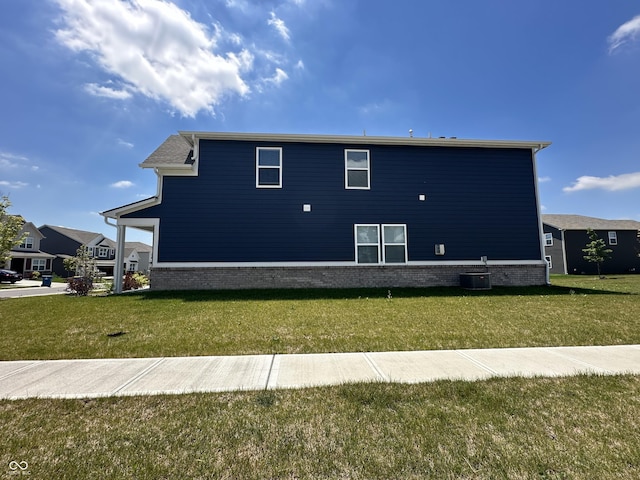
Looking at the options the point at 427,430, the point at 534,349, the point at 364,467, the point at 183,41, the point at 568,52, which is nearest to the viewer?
the point at 364,467

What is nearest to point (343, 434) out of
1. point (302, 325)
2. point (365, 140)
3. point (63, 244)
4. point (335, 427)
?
point (335, 427)

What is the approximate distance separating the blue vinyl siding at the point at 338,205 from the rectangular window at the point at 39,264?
37444mm

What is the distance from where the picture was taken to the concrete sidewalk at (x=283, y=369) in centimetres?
352

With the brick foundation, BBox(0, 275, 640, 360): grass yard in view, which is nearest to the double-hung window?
the brick foundation

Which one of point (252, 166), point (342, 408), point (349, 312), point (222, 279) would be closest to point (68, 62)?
point (252, 166)

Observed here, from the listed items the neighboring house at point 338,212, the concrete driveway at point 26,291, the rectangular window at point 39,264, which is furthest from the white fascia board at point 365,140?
Result: the rectangular window at point 39,264

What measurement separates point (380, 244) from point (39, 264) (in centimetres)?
4557

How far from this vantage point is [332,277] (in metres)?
12.9

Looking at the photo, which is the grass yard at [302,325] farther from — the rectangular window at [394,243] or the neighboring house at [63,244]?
the neighboring house at [63,244]

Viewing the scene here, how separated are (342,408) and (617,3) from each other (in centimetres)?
1597

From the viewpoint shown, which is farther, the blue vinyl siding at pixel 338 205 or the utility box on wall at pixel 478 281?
the blue vinyl siding at pixel 338 205

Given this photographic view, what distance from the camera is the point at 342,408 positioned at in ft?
9.71

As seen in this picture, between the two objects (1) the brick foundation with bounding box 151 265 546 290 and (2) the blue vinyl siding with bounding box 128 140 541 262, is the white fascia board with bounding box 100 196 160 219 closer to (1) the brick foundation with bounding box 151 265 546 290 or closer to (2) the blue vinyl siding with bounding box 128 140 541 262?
(2) the blue vinyl siding with bounding box 128 140 541 262

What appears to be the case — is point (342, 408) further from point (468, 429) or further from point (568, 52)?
point (568, 52)
